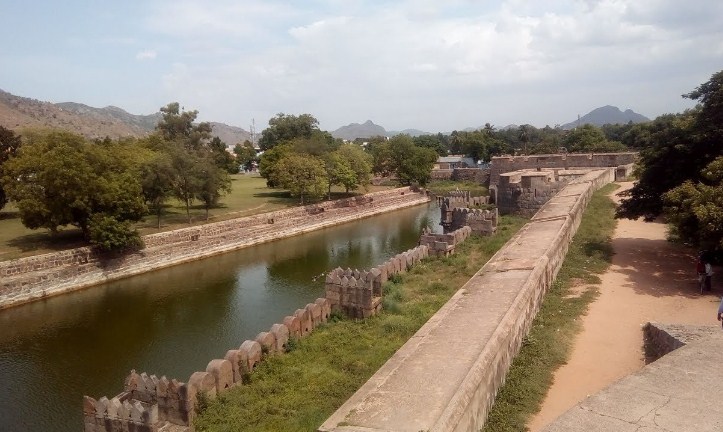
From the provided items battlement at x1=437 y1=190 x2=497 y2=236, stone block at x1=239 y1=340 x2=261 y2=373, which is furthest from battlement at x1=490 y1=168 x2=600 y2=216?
stone block at x1=239 y1=340 x2=261 y2=373

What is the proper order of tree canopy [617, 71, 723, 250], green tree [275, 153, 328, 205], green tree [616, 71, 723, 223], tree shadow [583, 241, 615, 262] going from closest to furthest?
tree canopy [617, 71, 723, 250] → green tree [616, 71, 723, 223] → tree shadow [583, 241, 615, 262] → green tree [275, 153, 328, 205]

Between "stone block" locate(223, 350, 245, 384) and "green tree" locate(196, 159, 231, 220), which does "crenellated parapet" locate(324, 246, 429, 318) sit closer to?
"stone block" locate(223, 350, 245, 384)

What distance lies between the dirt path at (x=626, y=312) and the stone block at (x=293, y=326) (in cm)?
549

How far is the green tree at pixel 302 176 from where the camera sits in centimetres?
3506

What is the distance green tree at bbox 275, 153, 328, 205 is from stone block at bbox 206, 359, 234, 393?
85.2 ft

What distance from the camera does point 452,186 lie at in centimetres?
5294

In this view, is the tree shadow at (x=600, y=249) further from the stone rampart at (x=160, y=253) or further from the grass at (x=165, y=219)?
the grass at (x=165, y=219)

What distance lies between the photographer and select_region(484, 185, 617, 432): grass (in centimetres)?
719

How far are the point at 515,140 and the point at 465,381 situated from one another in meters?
95.8

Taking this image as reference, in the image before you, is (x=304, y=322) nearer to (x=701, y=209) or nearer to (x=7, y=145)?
(x=701, y=209)

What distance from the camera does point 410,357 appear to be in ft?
25.8

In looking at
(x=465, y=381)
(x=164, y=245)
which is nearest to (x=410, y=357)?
(x=465, y=381)

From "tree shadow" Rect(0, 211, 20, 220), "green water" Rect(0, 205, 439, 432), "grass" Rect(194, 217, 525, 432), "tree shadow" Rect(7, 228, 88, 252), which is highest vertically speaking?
"tree shadow" Rect(0, 211, 20, 220)

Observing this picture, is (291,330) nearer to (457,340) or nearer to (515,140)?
(457,340)
